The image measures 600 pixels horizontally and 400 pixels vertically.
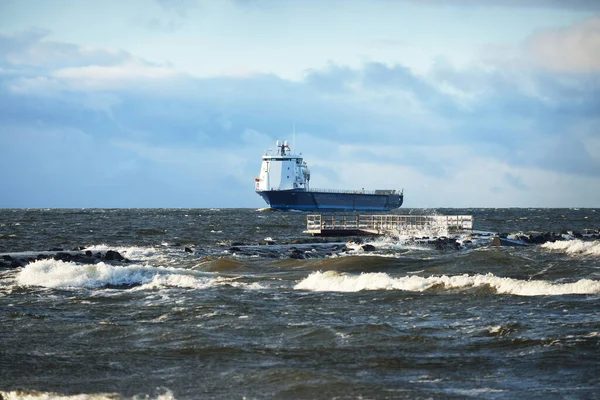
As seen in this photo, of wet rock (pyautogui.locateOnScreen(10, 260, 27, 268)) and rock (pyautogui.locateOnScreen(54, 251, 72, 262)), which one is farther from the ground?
rock (pyautogui.locateOnScreen(54, 251, 72, 262))

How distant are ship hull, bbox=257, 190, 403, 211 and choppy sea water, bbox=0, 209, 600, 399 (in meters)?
94.5

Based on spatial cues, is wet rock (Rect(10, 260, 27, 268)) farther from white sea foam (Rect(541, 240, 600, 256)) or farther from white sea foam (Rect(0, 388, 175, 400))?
white sea foam (Rect(541, 240, 600, 256))

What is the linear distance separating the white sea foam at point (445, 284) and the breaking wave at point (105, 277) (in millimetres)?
2100

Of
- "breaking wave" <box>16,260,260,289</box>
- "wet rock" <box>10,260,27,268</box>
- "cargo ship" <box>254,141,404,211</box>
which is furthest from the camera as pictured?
"cargo ship" <box>254,141,404,211</box>

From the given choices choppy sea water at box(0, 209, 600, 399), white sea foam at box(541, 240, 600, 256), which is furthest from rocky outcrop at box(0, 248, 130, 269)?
white sea foam at box(541, 240, 600, 256)

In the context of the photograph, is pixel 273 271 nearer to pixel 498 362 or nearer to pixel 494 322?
pixel 494 322

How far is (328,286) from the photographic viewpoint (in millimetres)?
21750

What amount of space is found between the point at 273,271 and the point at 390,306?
33.9 feet

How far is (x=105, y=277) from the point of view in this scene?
942 inches

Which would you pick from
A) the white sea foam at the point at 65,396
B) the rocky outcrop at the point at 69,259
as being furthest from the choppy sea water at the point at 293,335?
the rocky outcrop at the point at 69,259

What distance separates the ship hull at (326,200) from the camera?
396ft

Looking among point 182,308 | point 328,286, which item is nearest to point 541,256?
point 328,286

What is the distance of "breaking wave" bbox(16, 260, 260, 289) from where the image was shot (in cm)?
2311

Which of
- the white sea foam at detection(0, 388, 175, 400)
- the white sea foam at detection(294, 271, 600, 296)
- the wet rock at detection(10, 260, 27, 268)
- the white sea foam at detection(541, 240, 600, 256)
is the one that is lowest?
the white sea foam at detection(0, 388, 175, 400)
